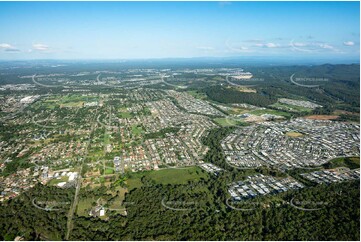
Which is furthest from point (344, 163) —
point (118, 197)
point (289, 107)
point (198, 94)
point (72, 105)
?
point (72, 105)

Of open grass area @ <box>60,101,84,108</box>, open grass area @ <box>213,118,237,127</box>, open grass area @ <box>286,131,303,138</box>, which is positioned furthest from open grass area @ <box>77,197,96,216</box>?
open grass area @ <box>60,101,84,108</box>

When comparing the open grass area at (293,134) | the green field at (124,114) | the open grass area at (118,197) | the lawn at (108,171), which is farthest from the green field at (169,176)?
the green field at (124,114)

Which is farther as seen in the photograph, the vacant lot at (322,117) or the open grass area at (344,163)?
the vacant lot at (322,117)

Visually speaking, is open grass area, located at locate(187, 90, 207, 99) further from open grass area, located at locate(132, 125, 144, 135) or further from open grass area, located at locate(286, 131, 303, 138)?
open grass area, located at locate(286, 131, 303, 138)

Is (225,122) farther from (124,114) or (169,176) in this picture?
(169,176)

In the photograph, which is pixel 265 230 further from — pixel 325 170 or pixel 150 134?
pixel 150 134

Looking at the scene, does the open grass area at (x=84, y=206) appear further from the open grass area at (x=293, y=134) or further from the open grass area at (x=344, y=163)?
the open grass area at (x=293, y=134)

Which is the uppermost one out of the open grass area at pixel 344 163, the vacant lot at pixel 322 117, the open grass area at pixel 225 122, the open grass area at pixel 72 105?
the open grass area at pixel 72 105
